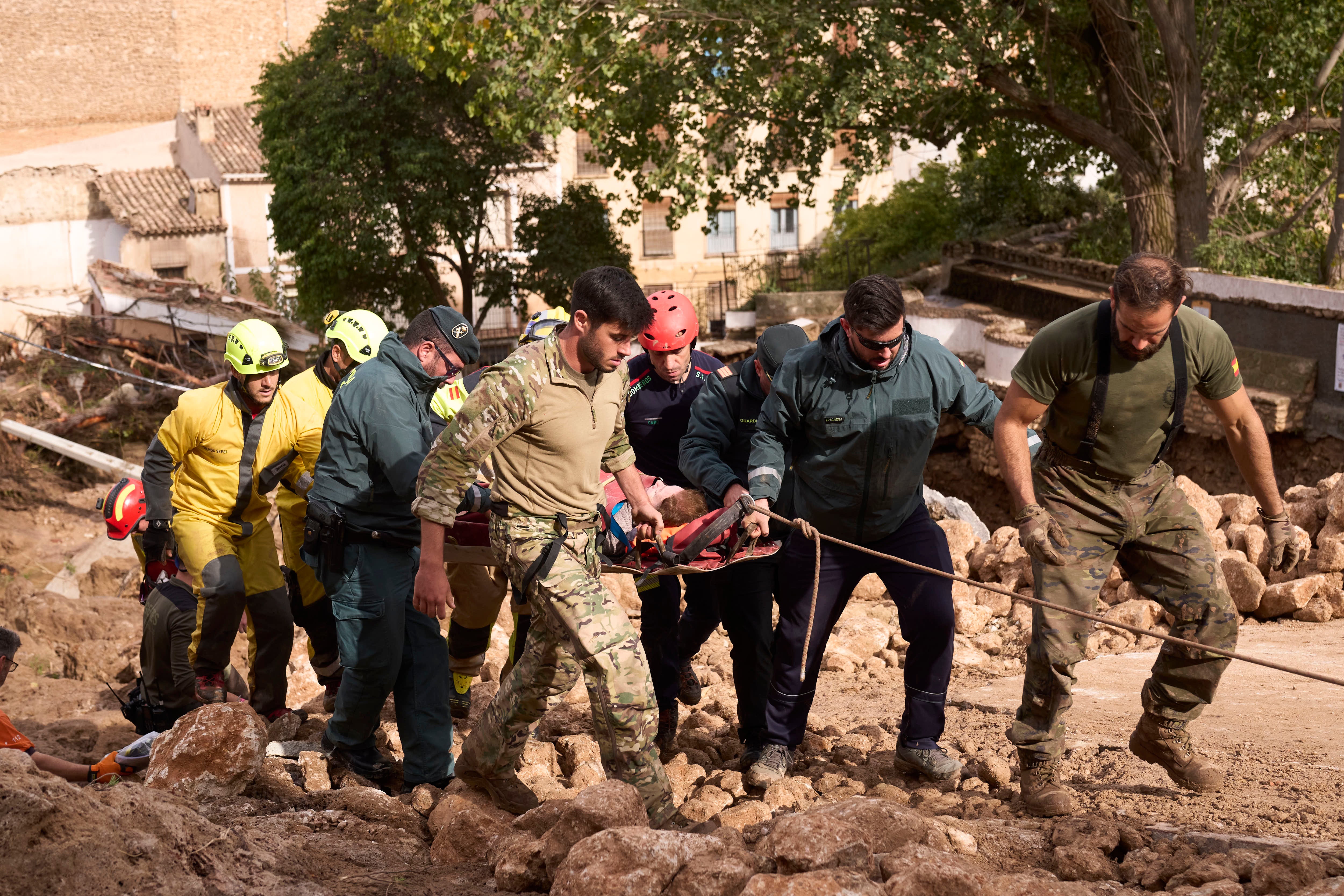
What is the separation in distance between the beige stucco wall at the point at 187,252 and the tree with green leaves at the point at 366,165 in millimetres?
9043

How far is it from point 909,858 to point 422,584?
1.85m

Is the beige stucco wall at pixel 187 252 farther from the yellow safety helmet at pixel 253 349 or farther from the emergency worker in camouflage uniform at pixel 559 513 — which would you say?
the emergency worker in camouflage uniform at pixel 559 513

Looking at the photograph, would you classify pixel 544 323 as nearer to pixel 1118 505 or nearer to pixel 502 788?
pixel 502 788

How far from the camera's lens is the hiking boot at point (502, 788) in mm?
4500

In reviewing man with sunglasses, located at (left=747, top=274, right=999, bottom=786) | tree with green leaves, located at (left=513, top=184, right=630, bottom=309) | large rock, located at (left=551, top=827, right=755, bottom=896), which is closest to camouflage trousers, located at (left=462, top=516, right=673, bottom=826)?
large rock, located at (left=551, top=827, right=755, bottom=896)

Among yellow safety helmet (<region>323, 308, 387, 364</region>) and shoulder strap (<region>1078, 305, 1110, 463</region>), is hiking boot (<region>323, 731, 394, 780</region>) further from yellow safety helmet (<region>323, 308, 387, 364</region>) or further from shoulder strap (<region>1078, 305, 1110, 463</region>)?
shoulder strap (<region>1078, 305, 1110, 463</region>)

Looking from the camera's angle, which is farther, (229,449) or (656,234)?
(656,234)

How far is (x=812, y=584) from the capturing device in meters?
4.96

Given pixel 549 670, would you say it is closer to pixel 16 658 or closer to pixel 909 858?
pixel 909 858

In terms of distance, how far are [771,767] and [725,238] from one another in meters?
31.8

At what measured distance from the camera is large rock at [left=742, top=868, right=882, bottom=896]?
307cm

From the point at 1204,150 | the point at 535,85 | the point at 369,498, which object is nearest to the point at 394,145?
the point at 535,85

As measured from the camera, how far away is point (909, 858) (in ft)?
10.9

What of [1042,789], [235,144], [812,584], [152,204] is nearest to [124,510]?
[812,584]
